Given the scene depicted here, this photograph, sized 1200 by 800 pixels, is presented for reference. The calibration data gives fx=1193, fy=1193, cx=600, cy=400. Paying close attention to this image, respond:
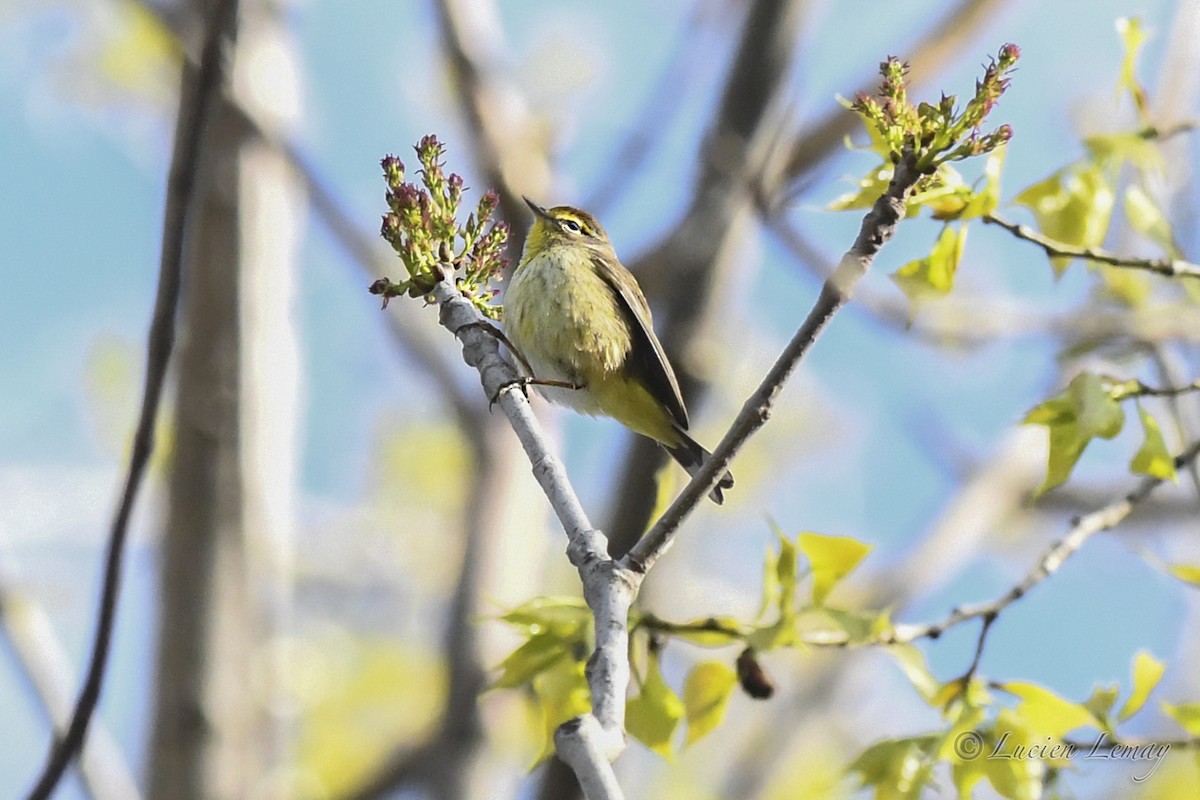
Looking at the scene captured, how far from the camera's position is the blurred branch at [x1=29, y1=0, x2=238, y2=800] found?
1849mm

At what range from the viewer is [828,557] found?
217 centimetres

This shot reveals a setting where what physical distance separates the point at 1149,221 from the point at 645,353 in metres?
1.44

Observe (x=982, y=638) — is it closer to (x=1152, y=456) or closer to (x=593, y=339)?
(x=1152, y=456)

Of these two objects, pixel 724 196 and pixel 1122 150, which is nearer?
pixel 1122 150

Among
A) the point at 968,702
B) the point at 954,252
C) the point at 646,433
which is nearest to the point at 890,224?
the point at 954,252

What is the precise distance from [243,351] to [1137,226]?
2965 mm

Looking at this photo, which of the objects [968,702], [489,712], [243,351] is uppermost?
[243,351]

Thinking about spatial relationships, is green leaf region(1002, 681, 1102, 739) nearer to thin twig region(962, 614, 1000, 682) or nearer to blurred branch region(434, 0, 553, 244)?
thin twig region(962, 614, 1000, 682)

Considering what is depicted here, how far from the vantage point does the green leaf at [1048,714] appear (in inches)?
83.0

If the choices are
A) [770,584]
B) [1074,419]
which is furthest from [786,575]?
[1074,419]

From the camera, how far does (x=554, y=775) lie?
12.5 feet

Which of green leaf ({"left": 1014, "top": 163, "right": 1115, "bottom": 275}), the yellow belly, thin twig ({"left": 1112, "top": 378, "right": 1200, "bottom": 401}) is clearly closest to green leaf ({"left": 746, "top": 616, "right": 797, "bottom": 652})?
thin twig ({"left": 1112, "top": 378, "right": 1200, "bottom": 401})

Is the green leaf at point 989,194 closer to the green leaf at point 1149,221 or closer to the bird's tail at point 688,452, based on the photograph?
the green leaf at point 1149,221

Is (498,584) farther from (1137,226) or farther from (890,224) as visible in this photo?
(890,224)
